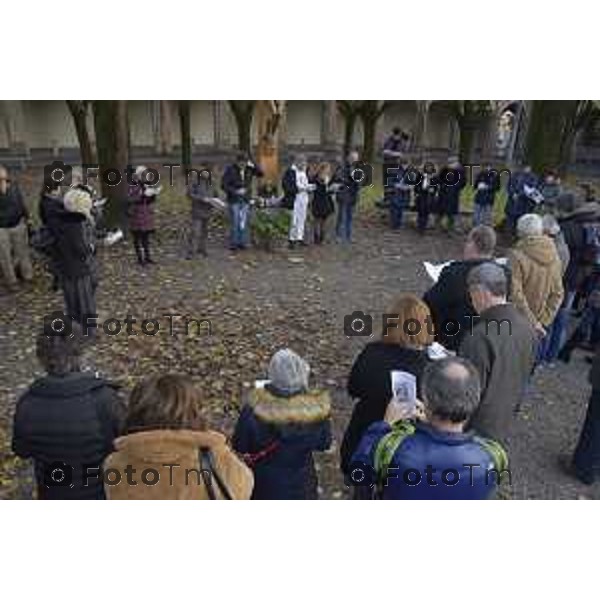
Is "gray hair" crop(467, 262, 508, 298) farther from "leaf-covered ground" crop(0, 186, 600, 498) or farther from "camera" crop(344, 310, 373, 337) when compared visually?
"camera" crop(344, 310, 373, 337)

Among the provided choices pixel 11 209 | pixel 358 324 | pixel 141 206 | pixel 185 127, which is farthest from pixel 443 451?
pixel 185 127

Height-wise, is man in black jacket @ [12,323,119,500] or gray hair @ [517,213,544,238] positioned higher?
gray hair @ [517,213,544,238]

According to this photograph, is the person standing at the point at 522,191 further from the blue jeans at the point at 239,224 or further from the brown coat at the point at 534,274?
the brown coat at the point at 534,274

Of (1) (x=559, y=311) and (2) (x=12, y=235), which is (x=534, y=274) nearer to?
(1) (x=559, y=311)

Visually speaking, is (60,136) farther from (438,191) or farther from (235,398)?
(235,398)

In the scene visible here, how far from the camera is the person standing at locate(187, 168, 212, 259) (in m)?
9.73

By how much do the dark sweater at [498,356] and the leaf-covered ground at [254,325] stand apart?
1.34 meters

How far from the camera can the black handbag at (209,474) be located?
2605 mm

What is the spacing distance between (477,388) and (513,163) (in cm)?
2287

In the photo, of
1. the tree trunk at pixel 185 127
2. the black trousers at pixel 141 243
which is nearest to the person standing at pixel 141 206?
the black trousers at pixel 141 243

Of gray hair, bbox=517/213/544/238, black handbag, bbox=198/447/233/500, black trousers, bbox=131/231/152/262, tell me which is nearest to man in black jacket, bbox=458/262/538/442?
gray hair, bbox=517/213/544/238

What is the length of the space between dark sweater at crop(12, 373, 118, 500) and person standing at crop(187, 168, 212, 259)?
689 cm

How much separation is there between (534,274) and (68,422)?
4028mm

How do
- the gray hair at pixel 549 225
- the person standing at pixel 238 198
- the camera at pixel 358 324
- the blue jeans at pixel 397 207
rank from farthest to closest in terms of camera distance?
1. the blue jeans at pixel 397 207
2. the person standing at pixel 238 198
3. the camera at pixel 358 324
4. the gray hair at pixel 549 225
